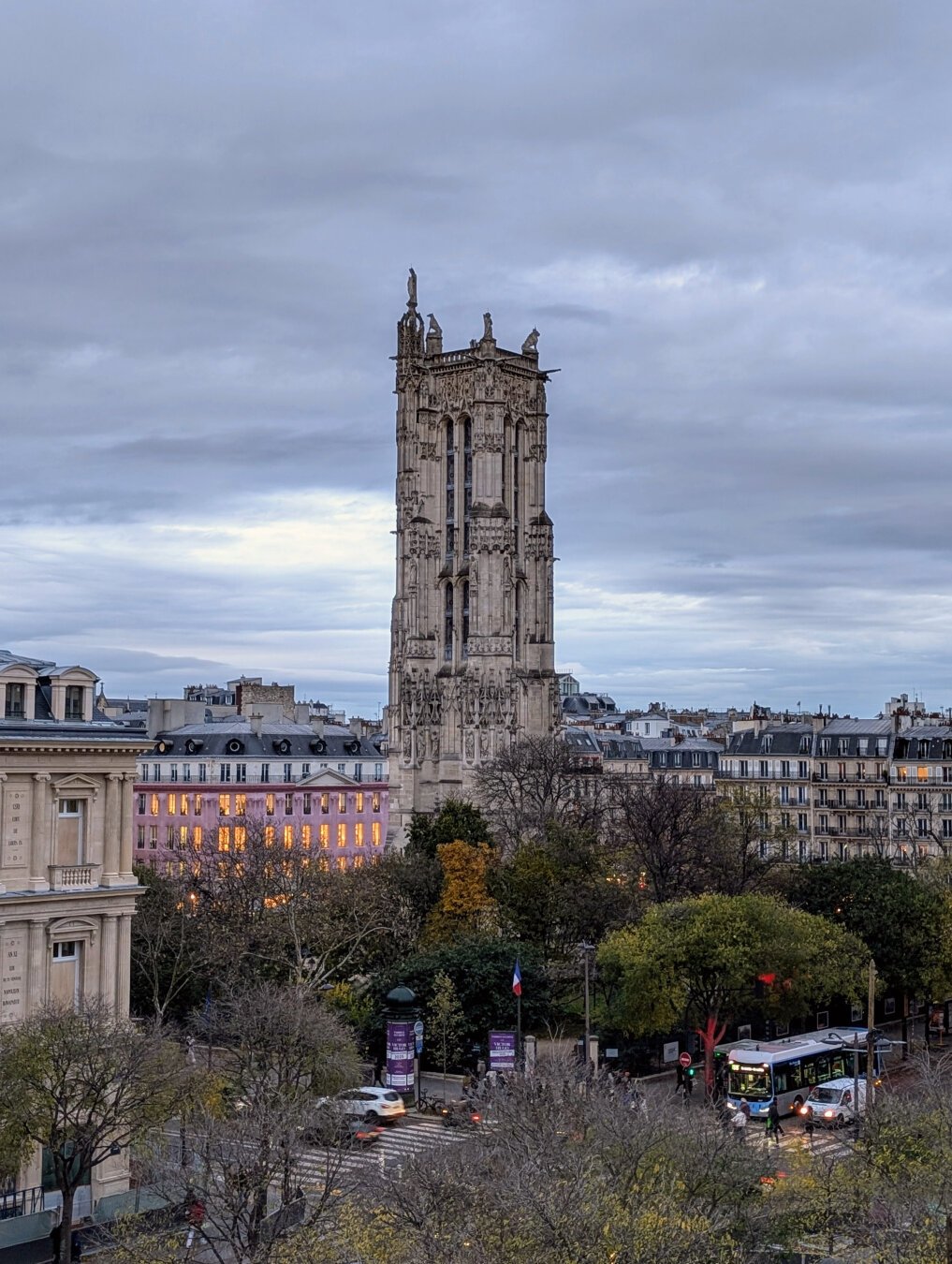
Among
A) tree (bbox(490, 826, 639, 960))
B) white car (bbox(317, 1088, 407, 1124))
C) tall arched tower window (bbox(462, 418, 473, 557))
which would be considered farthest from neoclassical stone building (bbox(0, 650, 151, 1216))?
tall arched tower window (bbox(462, 418, 473, 557))

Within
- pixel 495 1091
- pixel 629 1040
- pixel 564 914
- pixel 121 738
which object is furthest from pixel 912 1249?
pixel 564 914

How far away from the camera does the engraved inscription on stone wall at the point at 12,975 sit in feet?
121

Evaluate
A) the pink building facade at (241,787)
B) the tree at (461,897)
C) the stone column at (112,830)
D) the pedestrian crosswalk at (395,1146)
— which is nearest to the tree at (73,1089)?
the stone column at (112,830)

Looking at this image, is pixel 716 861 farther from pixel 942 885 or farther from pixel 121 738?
pixel 121 738

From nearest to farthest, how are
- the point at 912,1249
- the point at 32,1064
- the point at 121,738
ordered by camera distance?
1. the point at 912,1249
2. the point at 32,1064
3. the point at 121,738

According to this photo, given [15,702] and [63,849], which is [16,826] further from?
[15,702]

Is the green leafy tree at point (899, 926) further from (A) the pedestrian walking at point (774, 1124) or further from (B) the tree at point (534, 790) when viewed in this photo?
(B) the tree at point (534, 790)

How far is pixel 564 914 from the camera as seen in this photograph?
67562 mm

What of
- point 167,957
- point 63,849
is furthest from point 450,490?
point 63,849

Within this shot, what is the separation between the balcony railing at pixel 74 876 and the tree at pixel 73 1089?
3.70m

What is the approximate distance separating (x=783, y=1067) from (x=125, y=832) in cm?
2311

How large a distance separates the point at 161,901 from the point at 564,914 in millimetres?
17239

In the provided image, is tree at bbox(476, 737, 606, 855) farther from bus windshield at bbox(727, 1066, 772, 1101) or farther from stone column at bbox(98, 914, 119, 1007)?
stone column at bbox(98, 914, 119, 1007)

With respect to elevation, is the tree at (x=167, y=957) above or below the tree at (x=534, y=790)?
below
